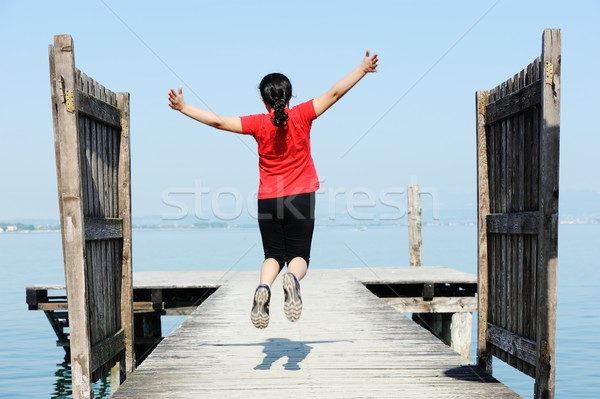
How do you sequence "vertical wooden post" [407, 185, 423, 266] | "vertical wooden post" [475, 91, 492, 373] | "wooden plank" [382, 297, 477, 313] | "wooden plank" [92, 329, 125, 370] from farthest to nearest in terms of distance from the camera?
"vertical wooden post" [407, 185, 423, 266] < "wooden plank" [382, 297, 477, 313] < "vertical wooden post" [475, 91, 492, 373] < "wooden plank" [92, 329, 125, 370]

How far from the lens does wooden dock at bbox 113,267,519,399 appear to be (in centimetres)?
570

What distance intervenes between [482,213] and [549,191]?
180 cm

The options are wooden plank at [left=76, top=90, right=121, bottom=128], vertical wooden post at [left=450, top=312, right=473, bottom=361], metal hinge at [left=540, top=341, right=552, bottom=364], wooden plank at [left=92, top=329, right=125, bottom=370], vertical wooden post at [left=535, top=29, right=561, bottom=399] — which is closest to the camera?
vertical wooden post at [left=535, top=29, right=561, bottom=399]

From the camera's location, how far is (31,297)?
46.8ft

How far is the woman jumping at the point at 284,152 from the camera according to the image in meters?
5.77

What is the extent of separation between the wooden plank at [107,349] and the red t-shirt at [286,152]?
240 cm

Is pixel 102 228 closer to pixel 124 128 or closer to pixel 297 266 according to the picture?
pixel 124 128

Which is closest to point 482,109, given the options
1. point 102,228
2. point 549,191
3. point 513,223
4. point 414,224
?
point 513,223

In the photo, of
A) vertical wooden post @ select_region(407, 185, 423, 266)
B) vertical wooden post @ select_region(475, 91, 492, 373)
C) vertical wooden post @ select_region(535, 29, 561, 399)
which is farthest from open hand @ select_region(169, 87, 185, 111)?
vertical wooden post @ select_region(407, 185, 423, 266)

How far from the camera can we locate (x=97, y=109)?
7.26 m

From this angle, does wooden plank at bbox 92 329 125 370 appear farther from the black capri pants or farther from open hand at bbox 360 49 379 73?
open hand at bbox 360 49 379 73

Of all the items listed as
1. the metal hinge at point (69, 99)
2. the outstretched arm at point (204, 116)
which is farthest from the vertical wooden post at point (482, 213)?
the metal hinge at point (69, 99)

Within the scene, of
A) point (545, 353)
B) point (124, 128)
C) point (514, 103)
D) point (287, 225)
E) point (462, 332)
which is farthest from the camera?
point (462, 332)

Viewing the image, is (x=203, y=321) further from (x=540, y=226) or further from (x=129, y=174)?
(x=540, y=226)
